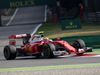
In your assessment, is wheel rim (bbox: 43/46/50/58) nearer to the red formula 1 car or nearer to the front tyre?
the red formula 1 car

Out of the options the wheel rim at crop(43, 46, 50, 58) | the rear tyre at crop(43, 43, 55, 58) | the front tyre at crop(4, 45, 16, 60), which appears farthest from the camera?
the front tyre at crop(4, 45, 16, 60)

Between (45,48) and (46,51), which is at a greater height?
(45,48)

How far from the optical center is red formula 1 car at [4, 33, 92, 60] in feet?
42.6

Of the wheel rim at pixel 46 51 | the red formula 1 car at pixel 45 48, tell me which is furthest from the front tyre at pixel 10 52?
the wheel rim at pixel 46 51

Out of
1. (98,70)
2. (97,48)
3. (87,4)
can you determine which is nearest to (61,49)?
(97,48)

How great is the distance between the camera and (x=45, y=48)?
13.1 meters

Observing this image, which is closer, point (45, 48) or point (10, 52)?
point (45, 48)

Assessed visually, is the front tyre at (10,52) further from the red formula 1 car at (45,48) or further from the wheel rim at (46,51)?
the wheel rim at (46,51)

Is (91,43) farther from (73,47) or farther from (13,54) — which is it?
(13,54)

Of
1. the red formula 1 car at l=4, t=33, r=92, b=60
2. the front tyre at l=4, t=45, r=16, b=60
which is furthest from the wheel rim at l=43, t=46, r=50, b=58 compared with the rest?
the front tyre at l=4, t=45, r=16, b=60

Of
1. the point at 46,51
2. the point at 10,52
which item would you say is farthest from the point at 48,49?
the point at 10,52

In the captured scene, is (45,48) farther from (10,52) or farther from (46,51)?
(10,52)

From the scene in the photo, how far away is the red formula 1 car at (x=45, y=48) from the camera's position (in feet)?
42.6

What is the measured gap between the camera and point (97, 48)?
17.0 metres
